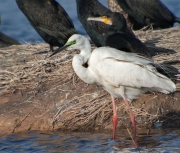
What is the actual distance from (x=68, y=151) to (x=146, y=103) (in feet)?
4.20

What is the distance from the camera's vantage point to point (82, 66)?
6797 millimetres

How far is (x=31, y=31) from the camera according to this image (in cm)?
1641

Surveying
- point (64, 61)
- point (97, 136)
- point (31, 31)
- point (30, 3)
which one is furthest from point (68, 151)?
point (31, 31)

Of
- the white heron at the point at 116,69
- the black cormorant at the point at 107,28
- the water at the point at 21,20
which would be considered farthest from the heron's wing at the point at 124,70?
the water at the point at 21,20

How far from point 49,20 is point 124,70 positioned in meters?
2.52

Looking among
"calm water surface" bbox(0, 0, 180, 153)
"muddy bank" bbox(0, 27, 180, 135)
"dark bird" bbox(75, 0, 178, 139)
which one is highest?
"dark bird" bbox(75, 0, 178, 139)

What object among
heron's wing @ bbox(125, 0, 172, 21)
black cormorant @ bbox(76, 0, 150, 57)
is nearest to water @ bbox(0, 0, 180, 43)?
heron's wing @ bbox(125, 0, 172, 21)

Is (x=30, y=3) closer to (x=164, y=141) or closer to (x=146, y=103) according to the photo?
(x=146, y=103)

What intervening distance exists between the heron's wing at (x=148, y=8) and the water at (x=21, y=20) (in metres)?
4.86

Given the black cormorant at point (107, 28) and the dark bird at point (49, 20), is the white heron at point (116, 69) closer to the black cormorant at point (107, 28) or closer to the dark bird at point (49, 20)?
the black cormorant at point (107, 28)

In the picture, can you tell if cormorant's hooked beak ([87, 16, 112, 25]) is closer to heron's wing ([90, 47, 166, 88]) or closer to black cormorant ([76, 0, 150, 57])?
black cormorant ([76, 0, 150, 57])

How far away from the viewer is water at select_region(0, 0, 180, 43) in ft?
52.6

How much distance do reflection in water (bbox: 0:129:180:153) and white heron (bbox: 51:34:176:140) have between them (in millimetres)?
570

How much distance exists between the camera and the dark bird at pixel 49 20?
8883mm
